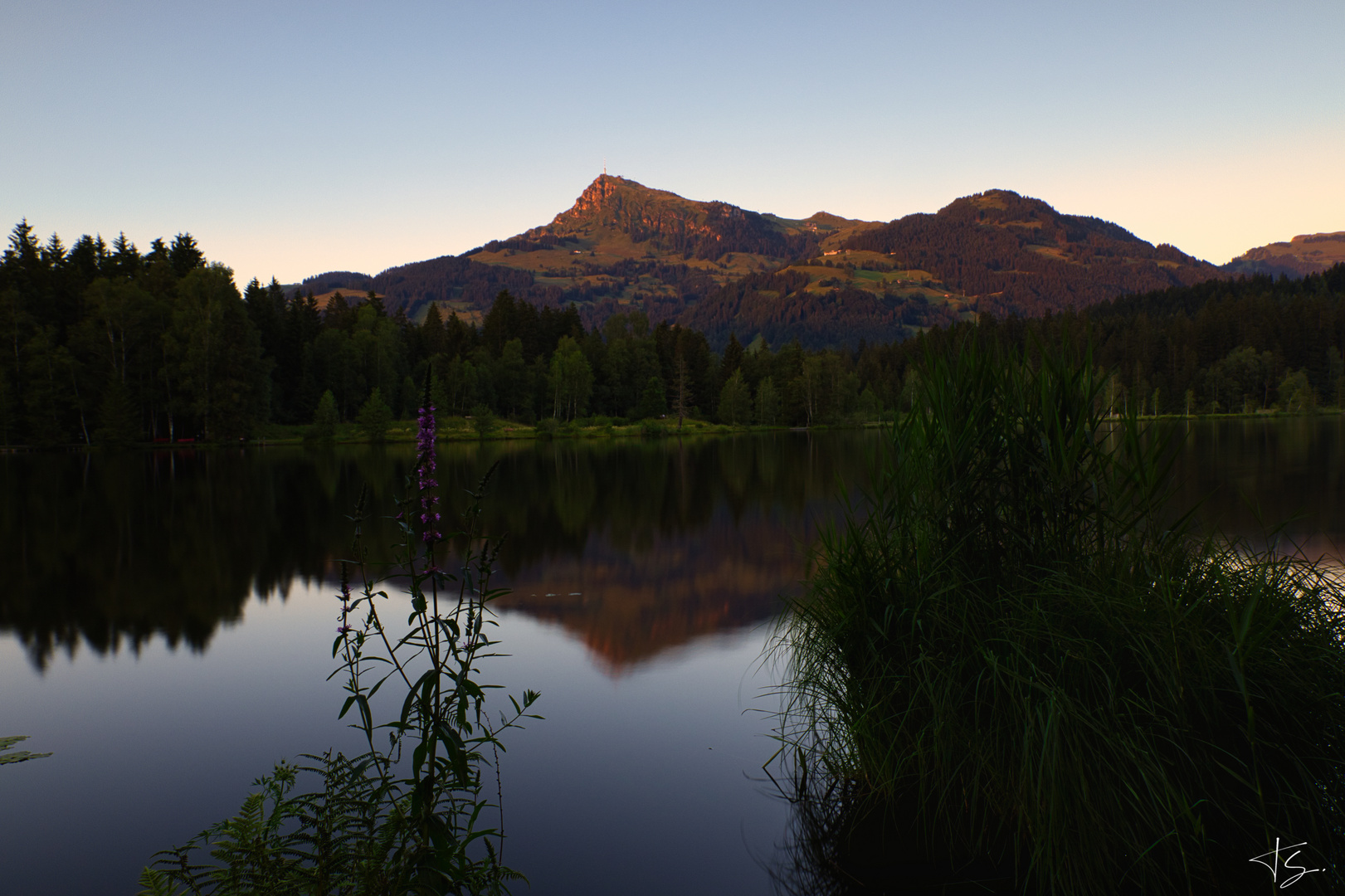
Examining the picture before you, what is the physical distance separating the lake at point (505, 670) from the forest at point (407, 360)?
4413mm

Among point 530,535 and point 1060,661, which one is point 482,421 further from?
point 1060,661

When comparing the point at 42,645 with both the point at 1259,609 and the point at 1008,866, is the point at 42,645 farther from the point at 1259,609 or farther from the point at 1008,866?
the point at 1259,609

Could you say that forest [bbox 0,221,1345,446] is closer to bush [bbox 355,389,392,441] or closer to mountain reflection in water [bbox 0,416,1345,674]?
bush [bbox 355,389,392,441]

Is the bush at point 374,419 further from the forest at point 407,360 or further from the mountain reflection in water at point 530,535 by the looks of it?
the mountain reflection in water at point 530,535

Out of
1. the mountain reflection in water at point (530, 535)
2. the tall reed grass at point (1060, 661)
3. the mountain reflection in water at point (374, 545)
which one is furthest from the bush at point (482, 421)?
the tall reed grass at point (1060, 661)

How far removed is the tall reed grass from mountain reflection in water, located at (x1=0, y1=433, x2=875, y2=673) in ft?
3.50

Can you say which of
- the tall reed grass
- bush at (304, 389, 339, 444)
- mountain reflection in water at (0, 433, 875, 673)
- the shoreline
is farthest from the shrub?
bush at (304, 389, 339, 444)

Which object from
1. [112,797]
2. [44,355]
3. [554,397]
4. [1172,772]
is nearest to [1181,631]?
[1172,772]

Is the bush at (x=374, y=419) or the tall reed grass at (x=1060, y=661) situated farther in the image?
the bush at (x=374, y=419)

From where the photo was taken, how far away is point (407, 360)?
111 metres

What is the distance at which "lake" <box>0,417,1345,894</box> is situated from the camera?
589 cm

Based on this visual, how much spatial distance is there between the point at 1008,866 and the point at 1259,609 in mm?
2277

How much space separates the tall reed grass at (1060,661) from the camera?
4.33 metres

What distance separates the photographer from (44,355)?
2630 inches
